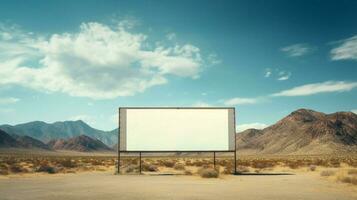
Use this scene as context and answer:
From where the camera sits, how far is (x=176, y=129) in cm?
3312

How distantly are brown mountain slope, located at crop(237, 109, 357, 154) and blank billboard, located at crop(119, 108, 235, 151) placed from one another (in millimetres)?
119867

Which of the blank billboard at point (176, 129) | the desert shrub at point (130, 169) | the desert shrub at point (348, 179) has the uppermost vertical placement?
the blank billboard at point (176, 129)

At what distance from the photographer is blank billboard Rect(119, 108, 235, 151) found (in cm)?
3291

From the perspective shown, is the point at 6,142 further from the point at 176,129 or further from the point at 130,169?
the point at 176,129

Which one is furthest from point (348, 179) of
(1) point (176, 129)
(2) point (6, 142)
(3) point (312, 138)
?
(2) point (6, 142)

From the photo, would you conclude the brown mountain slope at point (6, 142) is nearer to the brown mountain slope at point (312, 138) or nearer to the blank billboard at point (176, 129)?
the brown mountain slope at point (312, 138)

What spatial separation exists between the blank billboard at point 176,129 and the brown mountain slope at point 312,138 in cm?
11987

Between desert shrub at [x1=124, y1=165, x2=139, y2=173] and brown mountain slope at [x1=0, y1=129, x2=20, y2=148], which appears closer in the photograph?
desert shrub at [x1=124, y1=165, x2=139, y2=173]

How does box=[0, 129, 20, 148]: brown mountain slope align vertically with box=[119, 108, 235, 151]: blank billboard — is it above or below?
below

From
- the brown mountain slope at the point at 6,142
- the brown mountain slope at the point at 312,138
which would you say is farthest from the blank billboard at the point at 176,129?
the brown mountain slope at the point at 6,142

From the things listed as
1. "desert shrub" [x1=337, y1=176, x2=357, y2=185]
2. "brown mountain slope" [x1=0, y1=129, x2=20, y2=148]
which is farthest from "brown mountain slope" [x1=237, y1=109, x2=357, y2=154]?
"desert shrub" [x1=337, y1=176, x2=357, y2=185]

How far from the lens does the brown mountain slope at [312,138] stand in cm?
15262

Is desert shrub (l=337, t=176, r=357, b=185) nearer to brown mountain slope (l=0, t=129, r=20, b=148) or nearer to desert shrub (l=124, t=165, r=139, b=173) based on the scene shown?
desert shrub (l=124, t=165, r=139, b=173)

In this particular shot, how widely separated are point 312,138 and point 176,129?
141532 mm
